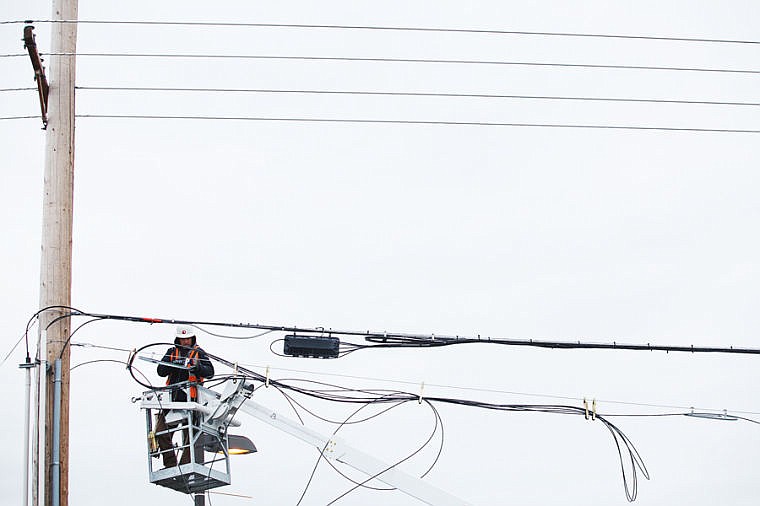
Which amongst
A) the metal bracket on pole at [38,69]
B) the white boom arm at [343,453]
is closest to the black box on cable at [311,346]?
the white boom arm at [343,453]

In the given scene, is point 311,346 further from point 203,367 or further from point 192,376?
point 192,376

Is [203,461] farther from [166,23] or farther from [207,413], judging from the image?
[166,23]

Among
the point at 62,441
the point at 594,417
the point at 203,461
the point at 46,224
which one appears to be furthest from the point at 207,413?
the point at 594,417

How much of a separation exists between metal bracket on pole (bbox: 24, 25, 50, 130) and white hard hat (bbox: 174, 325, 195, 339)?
2.67 metres

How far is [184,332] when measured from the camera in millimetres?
11336

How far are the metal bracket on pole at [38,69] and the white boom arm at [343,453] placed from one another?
154 inches

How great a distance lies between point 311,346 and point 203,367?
1.29m

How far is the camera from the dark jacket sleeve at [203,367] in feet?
36.4

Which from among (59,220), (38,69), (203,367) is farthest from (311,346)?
(38,69)

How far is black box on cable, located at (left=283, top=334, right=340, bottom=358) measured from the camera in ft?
35.5

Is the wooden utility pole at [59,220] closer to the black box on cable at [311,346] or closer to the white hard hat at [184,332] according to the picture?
the white hard hat at [184,332]

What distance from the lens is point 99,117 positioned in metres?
11.4

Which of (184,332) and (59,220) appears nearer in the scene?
(59,220)

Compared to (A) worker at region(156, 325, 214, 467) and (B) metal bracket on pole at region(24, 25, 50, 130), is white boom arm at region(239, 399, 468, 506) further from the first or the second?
(B) metal bracket on pole at region(24, 25, 50, 130)
